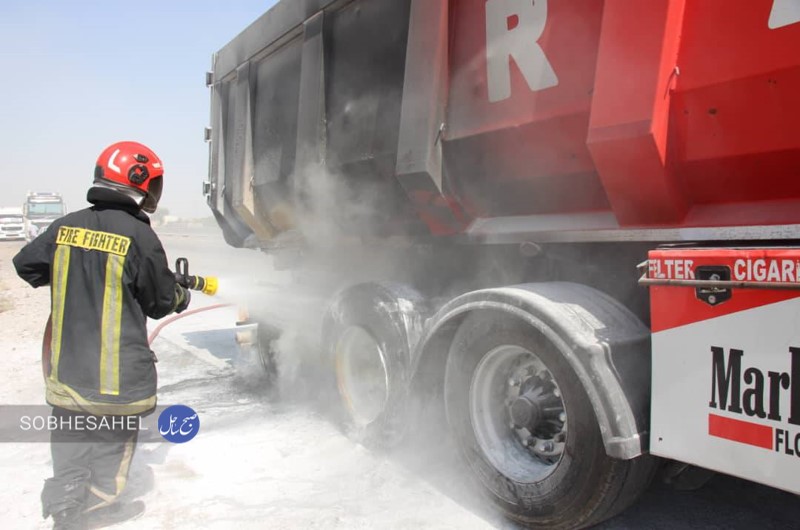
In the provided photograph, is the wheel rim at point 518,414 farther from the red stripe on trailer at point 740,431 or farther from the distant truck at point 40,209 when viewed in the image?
the distant truck at point 40,209

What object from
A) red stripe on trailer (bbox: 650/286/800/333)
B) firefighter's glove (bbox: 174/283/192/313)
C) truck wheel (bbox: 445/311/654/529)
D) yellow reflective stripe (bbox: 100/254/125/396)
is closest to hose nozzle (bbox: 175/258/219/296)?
firefighter's glove (bbox: 174/283/192/313)

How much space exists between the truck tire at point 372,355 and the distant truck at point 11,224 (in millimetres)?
47415

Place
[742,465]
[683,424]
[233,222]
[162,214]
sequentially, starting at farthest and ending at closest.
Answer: [162,214]
[233,222]
[683,424]
[742,465]

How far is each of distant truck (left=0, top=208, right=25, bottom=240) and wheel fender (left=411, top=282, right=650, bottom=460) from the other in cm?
4943

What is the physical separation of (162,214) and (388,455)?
4394 inches

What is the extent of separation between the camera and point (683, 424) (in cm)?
229

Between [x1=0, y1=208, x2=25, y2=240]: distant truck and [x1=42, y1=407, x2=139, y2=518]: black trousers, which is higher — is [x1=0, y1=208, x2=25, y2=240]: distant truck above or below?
above

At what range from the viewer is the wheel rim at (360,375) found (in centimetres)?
448

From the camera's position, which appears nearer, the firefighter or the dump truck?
the dump truck

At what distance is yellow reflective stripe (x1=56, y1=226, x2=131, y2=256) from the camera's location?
10.4ft

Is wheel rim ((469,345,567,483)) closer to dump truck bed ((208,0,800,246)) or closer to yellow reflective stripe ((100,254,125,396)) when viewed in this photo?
dump truck bed ((208,0,800,246))

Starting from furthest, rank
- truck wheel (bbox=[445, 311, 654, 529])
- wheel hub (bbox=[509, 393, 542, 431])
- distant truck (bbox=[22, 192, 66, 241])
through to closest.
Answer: distant truck (bbox=[22, 192, 66, 241]) < wheel hub (bbox=[509, 393, 542, 431]) < truck wheel (bbox=[445, 311, 654, 529])

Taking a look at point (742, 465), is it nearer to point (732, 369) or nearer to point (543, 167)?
point (732, 369)

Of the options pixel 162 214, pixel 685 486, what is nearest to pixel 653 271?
pixel 685 486
